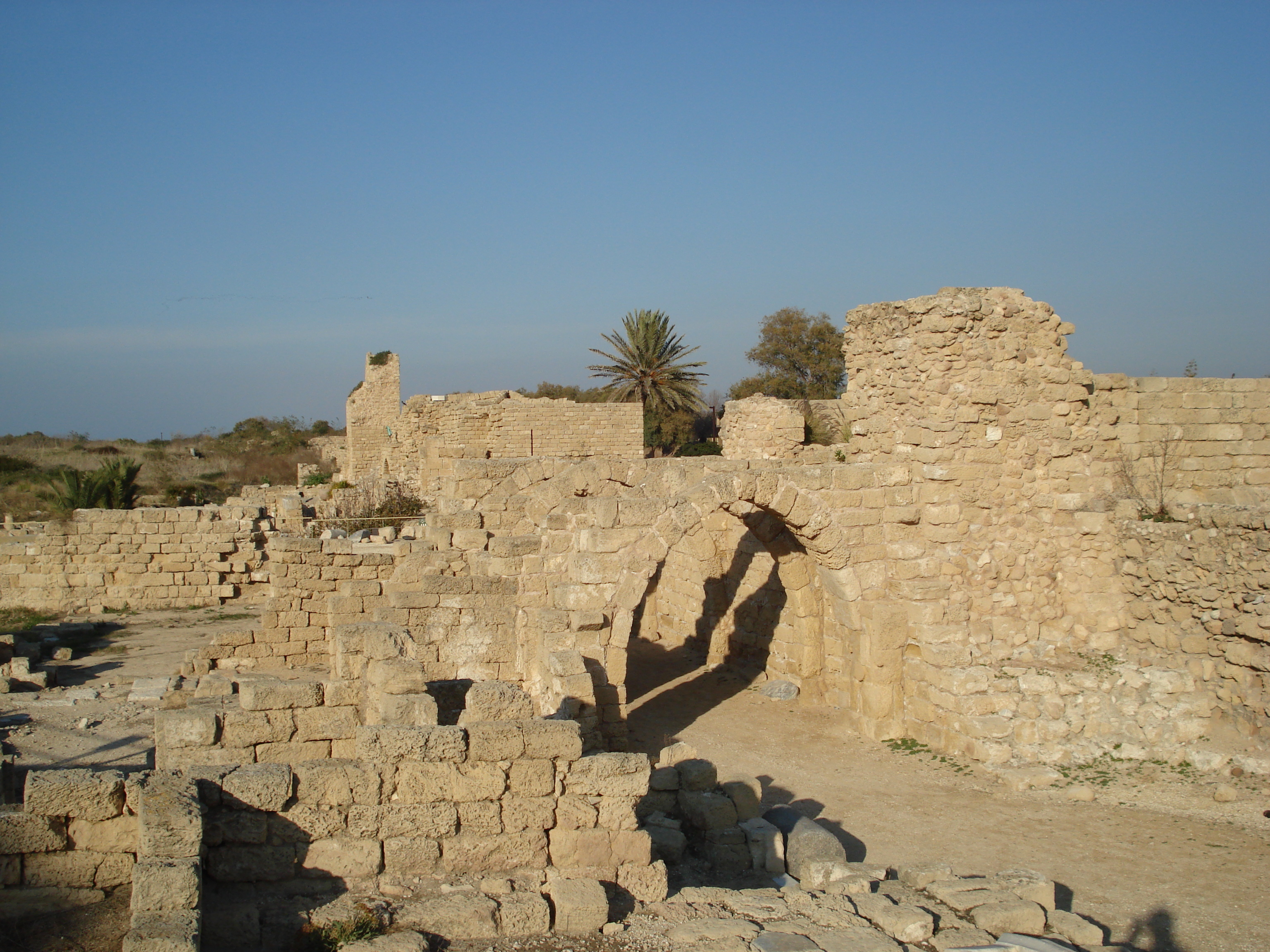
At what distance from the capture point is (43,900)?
12.9 feet

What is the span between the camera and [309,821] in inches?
167

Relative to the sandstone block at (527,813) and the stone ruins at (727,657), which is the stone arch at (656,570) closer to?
the stone ruins at (727,657)

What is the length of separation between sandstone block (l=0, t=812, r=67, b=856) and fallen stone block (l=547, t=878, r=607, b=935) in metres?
2.12

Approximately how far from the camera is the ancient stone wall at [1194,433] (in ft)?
30.1

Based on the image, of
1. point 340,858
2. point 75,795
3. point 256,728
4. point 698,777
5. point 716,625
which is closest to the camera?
point 75,795

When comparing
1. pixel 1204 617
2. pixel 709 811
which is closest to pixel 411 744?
pixel 709 811

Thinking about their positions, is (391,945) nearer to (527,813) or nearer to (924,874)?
(527,813)

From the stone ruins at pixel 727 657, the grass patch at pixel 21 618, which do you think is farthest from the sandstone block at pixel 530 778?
the grass patch at pixel 21 618

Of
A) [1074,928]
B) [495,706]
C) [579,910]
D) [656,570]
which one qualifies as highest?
[656,570]

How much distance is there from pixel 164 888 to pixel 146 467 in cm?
3658

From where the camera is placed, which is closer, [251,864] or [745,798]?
[251,864]

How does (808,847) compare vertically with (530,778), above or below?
below

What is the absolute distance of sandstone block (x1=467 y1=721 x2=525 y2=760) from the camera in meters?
4.48

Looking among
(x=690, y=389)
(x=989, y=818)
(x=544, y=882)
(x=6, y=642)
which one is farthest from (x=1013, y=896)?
(x=690, y=389)
